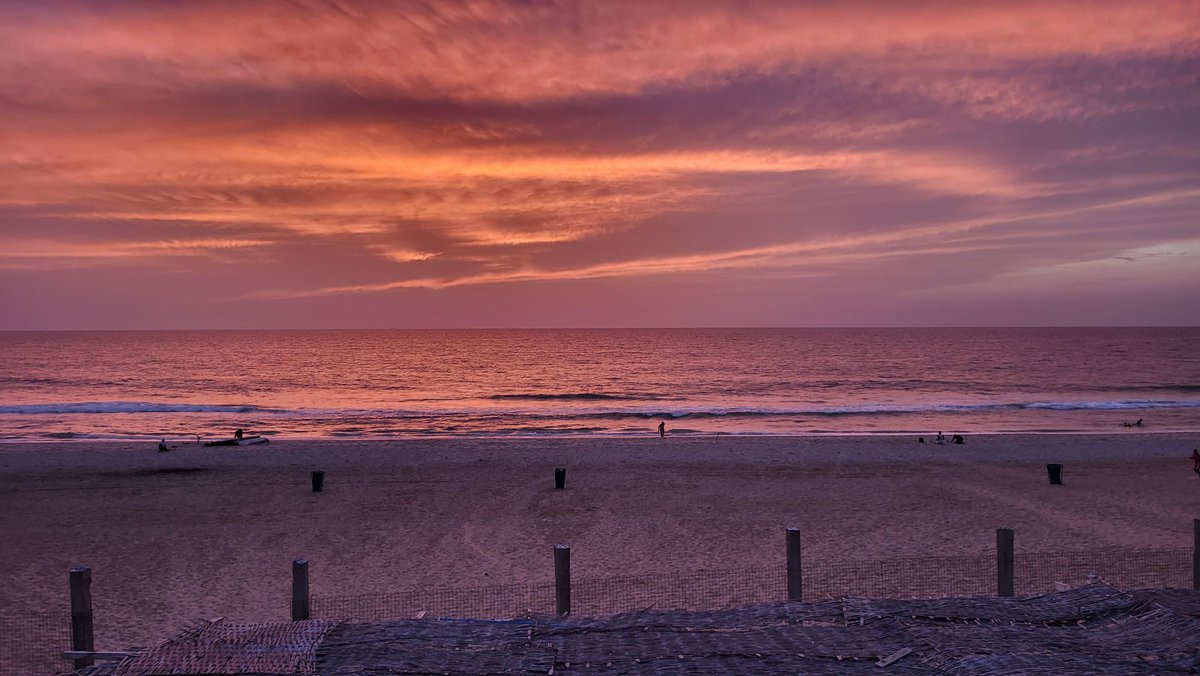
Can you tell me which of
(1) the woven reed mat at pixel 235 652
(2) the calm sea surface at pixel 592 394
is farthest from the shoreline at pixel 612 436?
(1) the woven reed mat at pixel 235 652

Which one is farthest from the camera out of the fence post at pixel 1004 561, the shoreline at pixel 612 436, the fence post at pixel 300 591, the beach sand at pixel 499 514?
the shoreline at pixel 612 436

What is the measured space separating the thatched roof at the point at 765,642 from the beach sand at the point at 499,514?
600 centimetres

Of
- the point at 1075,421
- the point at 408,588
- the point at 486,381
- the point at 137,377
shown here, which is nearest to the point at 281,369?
the point at 137,377

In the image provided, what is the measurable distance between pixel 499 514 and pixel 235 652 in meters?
12.4

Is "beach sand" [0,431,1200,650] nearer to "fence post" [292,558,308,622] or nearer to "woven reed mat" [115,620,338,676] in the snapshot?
"fence post" [292,558,308,622]

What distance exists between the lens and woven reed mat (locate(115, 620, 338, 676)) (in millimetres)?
5496

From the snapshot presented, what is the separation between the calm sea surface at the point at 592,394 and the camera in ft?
134

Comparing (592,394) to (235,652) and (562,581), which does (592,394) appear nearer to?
(562,581)

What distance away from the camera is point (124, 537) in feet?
52.5

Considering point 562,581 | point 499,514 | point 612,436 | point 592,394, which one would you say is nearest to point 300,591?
point 562,581

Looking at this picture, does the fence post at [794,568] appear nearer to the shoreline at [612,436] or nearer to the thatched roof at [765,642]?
the thatched roof at [765,642]

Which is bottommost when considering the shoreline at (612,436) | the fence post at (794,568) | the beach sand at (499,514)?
the shoreline at (612,436)

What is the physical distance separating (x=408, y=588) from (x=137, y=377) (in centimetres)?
7679

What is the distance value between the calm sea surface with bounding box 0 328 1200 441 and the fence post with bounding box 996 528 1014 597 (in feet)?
94.0
